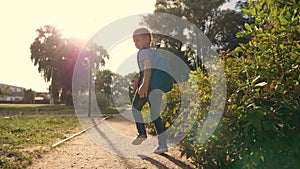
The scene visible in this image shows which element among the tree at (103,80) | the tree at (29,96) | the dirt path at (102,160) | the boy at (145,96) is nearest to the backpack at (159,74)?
the boy at (145,96)

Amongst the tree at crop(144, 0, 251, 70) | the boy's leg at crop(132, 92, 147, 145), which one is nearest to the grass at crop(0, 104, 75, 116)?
the tree at crop(144, 0, 251, 70)

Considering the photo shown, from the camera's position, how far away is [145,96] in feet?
12.8

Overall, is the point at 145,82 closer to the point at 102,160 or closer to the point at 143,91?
the point at 143,91

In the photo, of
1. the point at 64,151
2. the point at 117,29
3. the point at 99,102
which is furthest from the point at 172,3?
the point at 64,151

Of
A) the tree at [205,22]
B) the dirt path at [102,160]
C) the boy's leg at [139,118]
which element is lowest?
the dirt path at [102,160]

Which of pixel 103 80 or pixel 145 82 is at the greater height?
pixel 103 80

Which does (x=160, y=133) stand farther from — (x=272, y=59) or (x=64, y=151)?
(x=272, y=59)

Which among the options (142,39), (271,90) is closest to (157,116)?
(142,39)

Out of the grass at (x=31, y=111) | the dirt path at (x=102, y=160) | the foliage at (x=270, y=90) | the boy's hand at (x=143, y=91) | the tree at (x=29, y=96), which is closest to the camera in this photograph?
the foliage at (x=270, y=90)

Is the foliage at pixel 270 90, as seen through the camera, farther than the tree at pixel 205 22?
No

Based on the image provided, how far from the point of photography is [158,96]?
4125 mm

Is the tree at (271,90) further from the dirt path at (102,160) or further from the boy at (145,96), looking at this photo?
the boy at (145,96)

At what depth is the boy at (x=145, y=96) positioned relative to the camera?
12.7 ft

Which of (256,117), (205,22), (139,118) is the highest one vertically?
(205,22)
